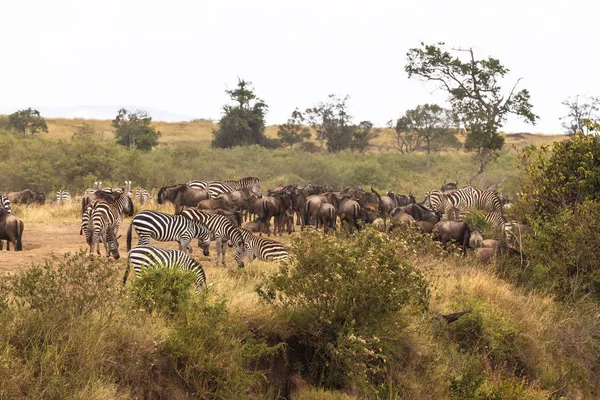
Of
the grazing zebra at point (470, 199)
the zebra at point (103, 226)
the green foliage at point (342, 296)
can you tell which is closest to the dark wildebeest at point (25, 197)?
the zebra at point (103, 226)

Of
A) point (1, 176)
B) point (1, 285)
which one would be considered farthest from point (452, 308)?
point (1, 176)

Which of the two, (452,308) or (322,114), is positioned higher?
(322,114)

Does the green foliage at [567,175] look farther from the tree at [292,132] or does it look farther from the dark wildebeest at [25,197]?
the tree at [292,132]

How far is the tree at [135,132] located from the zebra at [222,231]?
39.0 meters

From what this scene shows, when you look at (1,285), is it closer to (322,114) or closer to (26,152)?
(26,152)

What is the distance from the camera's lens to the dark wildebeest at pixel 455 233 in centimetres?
1578

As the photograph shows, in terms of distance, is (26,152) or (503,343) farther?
(26,152)

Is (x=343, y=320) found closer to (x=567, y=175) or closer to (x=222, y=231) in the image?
(x=222, y=231)

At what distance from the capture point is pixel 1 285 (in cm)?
802

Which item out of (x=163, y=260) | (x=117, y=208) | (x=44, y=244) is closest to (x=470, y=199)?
(x=117, y=208)

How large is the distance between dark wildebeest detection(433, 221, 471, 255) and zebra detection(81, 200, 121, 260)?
7691mm

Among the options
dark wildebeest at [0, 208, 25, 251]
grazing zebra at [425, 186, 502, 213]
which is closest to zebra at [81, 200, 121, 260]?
dark wildebeest at [0, 208, 25, 251]

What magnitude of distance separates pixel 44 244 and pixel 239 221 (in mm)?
5267

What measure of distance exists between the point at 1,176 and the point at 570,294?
2895 cm
